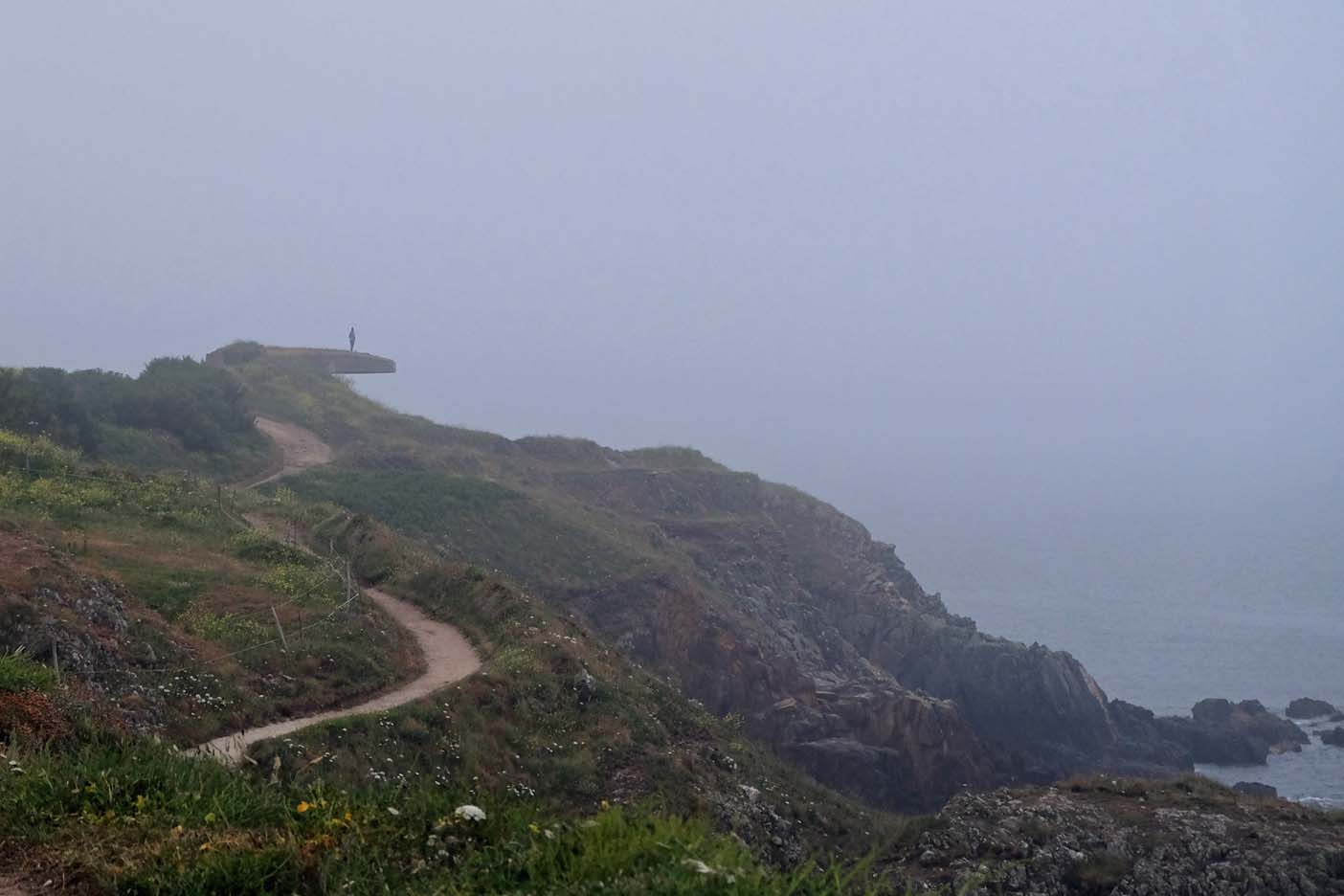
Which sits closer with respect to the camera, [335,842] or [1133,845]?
[335,842]

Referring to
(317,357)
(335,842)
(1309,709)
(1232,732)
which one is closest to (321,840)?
(335,842)

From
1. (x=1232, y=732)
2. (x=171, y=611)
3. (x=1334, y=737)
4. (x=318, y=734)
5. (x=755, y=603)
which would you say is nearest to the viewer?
(x=318, y=734)

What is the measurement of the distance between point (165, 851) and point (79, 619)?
34.3ft

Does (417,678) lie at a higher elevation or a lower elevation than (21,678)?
lower

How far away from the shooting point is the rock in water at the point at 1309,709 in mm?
42812

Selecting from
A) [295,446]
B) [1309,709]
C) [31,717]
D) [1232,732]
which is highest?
[295,446]

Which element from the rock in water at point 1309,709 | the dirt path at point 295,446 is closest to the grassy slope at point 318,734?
the dirt path at point 295,446

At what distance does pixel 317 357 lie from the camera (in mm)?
62250

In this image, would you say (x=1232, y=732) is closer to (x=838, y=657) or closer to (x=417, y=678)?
(x=838, y=657)

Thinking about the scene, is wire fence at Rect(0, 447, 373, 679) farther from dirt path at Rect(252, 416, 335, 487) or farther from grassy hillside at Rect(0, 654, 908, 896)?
dirt path at Rect(252, 416, 335, 487)

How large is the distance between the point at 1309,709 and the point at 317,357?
49014 mm

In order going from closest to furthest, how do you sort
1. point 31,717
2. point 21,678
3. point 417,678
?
point 31,717, point 21,678, point 417,678

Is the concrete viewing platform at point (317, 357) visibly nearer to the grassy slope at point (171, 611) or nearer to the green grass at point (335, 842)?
the grassy slope at point (171, 611)

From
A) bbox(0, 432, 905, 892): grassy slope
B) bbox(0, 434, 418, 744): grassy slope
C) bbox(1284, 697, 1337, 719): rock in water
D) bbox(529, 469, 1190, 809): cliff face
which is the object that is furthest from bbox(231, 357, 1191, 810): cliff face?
bbox(0, 434, 418, 744): grassy slope
